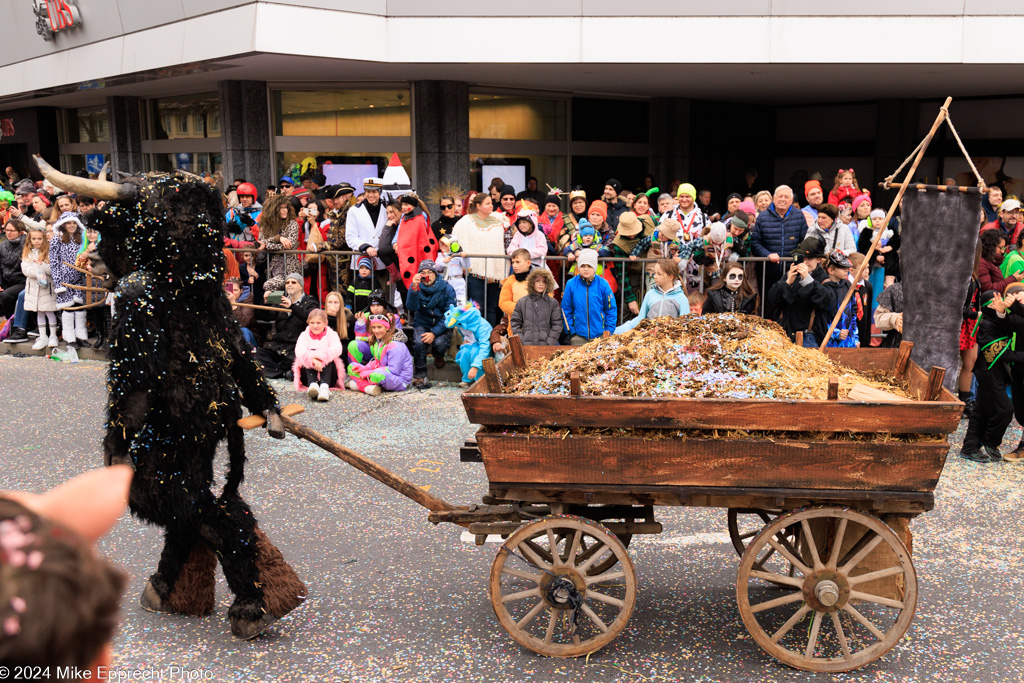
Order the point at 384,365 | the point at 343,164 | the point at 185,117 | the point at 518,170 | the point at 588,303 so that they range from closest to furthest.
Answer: the point at 588,303 → the point at 384,365 → the point at 343,164 → the point at 518,170 → the point at 185,117

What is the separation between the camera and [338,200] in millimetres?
12266

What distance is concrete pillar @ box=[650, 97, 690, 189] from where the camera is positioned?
19.4m

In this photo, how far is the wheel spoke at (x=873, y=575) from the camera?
414 centimetres

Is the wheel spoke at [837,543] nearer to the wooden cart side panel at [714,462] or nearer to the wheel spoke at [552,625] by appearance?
the wooden cart side panel at [714,462]

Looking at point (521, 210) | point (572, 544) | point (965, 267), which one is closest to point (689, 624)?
point (572, 544)

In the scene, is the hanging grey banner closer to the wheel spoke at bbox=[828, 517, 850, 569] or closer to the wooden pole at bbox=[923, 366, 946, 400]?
the wooden pole at bbox=[923, 366, 946, 400]

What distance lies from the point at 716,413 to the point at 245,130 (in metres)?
13.8

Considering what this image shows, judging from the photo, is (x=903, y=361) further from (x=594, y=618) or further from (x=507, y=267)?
(x=507, y=267)

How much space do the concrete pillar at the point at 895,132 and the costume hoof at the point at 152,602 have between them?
17726mm

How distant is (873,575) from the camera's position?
13.7 feet

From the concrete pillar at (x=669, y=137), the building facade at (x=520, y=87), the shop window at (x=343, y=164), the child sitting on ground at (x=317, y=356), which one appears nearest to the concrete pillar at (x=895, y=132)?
the building facade at (x=520, y=87)

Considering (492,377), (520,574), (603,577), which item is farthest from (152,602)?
(603,577)

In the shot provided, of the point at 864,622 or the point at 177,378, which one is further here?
the point at 177,378

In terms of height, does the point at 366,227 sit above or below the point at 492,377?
above
